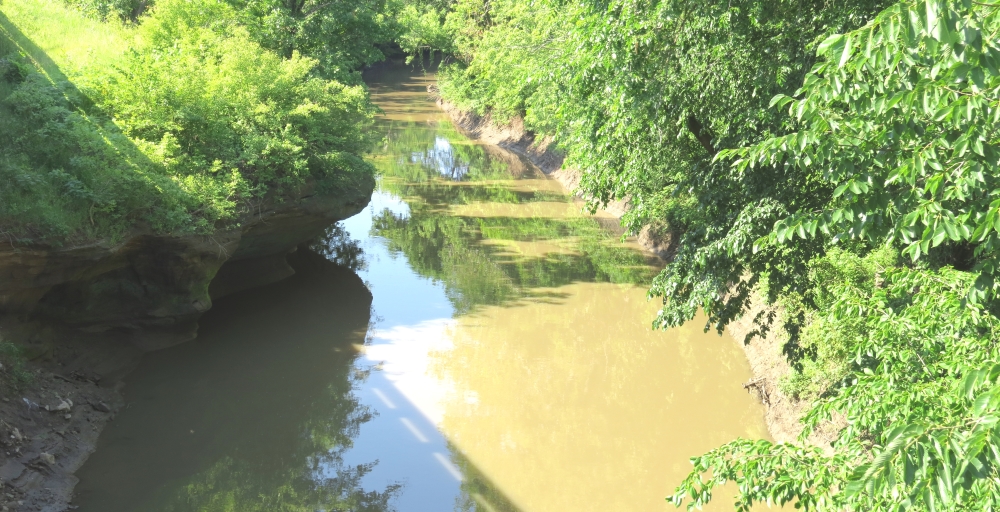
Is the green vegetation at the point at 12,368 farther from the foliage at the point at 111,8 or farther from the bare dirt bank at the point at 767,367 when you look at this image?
the foliage at the point at 111,8

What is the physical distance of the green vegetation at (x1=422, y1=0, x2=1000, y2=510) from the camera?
3373 millimetres

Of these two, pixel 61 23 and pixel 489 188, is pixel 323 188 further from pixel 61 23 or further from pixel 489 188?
pixel 489 188

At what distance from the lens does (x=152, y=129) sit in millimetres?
13086

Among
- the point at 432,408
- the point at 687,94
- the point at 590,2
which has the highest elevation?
the point at 590,2

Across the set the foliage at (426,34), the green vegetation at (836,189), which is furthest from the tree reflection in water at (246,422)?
the foliage at (426,34)

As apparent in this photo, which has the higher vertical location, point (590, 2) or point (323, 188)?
point (590, 2)

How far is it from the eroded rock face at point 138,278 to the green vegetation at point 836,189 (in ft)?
19.9

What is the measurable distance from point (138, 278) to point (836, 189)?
1162 centimetres

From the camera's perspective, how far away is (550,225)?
2286cm

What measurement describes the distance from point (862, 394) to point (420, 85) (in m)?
57.7

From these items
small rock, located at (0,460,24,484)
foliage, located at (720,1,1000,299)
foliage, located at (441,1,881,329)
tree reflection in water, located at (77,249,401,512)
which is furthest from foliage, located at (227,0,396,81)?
foliage, located at (720,1,1000,299)

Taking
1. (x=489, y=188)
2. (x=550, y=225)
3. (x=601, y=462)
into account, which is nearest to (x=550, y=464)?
(x=601, y=462)

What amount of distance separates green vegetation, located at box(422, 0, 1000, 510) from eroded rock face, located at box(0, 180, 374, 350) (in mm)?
6065

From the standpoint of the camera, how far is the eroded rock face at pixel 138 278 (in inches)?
424
